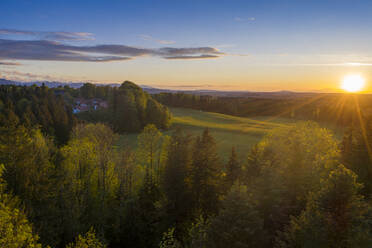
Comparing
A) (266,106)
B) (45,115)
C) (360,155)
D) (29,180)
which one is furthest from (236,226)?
(266,106)

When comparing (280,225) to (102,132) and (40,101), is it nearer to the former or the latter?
(102,132)

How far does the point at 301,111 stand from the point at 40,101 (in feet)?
340

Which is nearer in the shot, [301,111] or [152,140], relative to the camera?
[152,140]

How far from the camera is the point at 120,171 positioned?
108 feet

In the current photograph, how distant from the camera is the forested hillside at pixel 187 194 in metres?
15.9

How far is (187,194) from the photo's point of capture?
28.2 m

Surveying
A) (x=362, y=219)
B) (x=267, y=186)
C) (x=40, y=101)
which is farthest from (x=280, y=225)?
(x=40, y=101)

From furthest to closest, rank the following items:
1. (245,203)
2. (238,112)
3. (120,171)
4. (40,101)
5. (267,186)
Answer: (238,112), (40,101), (120,171), (267,186), (245,203)

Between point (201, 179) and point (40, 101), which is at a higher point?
point (40, 101)

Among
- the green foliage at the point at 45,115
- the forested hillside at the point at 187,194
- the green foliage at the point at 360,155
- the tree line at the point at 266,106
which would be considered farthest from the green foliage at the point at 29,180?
the tree line at the point at 266,106

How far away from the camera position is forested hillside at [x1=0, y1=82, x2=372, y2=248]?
15852 millimetres

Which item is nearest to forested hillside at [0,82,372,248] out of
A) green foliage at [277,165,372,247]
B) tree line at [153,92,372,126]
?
green foliage at [277,165,372,247]

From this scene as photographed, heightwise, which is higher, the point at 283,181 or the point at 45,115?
the point at 45,115

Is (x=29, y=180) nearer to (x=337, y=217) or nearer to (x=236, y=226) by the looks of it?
(x=236, y=226)
